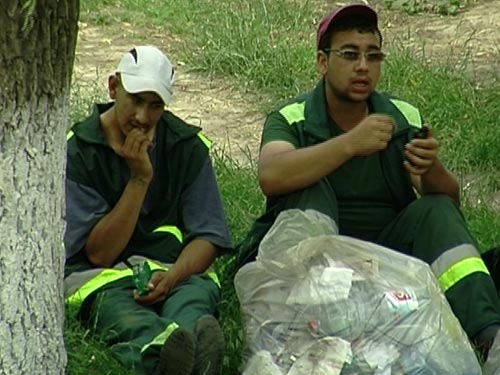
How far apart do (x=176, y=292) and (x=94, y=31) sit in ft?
17.5

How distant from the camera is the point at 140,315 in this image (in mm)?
4203

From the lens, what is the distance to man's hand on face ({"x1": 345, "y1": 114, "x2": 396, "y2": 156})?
14.0ft

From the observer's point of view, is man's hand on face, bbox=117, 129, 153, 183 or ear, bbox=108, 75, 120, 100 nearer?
man's hand on face, bbox=117, 129, 153, 183

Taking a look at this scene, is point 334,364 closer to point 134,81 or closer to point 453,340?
point 453,340

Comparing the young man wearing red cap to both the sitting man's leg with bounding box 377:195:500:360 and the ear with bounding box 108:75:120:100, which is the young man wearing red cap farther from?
the ear with bounding box 108:75:120:100

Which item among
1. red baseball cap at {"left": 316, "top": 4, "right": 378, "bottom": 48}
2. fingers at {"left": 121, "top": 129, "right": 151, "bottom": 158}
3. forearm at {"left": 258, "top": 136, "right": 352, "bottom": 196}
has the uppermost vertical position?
red baseball cap at {"left": 316, "top": 4, "right": 378, "bottom": 48}

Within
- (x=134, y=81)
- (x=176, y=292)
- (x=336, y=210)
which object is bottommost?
(x=176, y=292)

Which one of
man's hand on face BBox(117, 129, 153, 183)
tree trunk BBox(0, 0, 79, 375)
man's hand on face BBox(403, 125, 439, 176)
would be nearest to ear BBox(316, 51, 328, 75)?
man's hand on face BBox(403, 125, 439, 176)

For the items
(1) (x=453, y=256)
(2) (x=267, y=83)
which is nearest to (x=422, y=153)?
(1) (x=453, y=256)

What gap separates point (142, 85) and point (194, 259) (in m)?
0.65

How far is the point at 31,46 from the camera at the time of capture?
10.9 feet

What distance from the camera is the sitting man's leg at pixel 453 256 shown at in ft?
13.6

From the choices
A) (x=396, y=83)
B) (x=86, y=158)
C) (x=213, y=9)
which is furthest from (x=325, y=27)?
(x=213, y=9)

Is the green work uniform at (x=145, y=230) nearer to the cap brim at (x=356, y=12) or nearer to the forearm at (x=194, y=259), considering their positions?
the forearm at (x=194, y=259)
